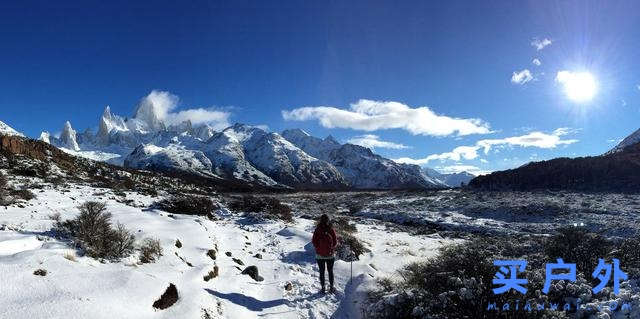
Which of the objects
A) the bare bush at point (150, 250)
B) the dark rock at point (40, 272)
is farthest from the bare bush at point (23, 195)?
the dark rock at point (40, 272)

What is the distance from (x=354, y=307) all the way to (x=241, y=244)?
28.9ft

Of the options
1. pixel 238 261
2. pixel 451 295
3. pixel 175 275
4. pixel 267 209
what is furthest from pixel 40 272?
pixel 267 209

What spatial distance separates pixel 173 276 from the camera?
1015 cm

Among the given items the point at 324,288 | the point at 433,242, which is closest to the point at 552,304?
the point at 324,288

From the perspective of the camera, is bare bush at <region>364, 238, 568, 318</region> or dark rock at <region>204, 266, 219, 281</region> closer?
bare bush at <region>364, 238, 568, 318</region>

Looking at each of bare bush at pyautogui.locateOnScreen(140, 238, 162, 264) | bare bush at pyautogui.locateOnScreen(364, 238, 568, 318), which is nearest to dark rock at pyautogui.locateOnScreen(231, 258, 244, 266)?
bare bush at pyautogui.locateOnScreen(140, 238, 162, 264)

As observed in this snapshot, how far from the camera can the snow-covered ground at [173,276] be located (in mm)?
7059

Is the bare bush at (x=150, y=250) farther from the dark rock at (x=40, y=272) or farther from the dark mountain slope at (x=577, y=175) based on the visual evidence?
the dark mountain slope at (x=577, y=175)

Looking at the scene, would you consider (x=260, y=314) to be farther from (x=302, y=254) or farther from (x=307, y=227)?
(x=307, y=227)

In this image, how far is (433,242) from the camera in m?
24.2

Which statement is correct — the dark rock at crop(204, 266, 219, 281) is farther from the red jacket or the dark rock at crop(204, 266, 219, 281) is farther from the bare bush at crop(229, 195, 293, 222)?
the bare bush at crop(229, 195, 293, 222)

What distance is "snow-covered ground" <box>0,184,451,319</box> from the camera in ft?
23.2

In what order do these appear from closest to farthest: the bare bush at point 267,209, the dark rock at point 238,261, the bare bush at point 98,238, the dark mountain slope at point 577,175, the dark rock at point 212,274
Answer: the bare bush at point 98,238 < the dark rock at point 212,274 < the dark rock at point 238,261 < the bare bush at point 267,209 < the dark mountain slope at point 577,175

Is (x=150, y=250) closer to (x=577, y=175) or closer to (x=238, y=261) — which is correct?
(x=238, y=261)
